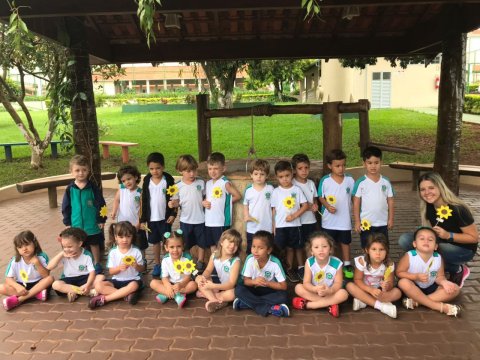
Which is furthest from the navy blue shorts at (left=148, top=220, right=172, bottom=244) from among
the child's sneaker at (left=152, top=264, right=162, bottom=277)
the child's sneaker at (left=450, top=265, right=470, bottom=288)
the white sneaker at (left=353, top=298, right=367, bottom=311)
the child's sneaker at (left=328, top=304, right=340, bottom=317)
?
the child's sneaker at (left=450, top=265, right=470, bottom=288)

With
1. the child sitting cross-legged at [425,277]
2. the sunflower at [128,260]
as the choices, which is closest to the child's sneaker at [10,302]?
the sunflower at [128,260]

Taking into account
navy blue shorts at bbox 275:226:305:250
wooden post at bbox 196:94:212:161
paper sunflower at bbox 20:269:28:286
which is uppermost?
wooden post at bbox 196:94:212:161

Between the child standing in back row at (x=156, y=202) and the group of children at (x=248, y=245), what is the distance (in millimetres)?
12

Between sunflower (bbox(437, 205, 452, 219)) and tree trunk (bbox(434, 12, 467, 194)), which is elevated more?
tree trunk (bbox(434, 12, 467, 194))

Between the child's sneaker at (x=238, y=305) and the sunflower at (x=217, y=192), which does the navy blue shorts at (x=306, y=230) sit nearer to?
the sunflower at (x=217, y=192)

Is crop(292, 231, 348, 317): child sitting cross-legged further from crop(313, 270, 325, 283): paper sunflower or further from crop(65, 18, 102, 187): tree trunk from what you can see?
crop(65, 18, 102, 187): tree trunk

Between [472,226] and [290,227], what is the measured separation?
1755 millimetres

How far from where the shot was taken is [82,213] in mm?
5160

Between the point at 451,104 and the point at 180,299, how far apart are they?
395 cm

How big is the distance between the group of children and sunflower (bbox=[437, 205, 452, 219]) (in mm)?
392

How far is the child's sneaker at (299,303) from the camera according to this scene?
4.16 meters

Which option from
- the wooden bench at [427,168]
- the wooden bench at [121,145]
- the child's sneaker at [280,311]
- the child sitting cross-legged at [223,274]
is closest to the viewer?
the child's sneaker at [280,311]

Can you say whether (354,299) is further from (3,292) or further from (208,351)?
(3,292)

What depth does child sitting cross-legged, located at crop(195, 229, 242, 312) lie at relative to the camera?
14.0 feet
